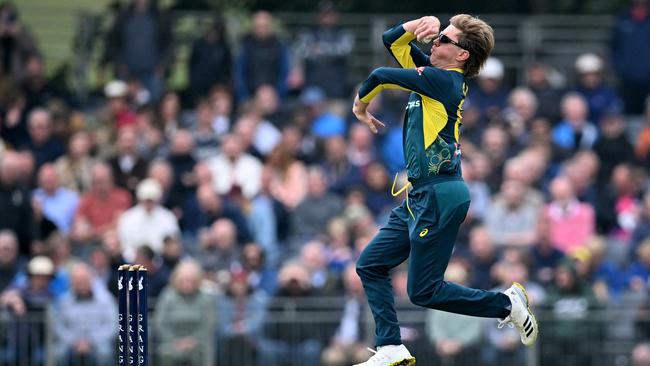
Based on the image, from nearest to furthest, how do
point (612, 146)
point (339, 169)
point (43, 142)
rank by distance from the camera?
1. point (339, 169)
2. point (43, 142)
3. point (612, 146)

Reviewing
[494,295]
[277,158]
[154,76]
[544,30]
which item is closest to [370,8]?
[544,30]

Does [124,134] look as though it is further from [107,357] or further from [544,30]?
[544,30]

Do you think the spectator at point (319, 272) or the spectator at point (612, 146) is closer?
the spectator at point (319, 272)

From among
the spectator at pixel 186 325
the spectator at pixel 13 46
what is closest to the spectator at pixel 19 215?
the spectator at pixel 186 325

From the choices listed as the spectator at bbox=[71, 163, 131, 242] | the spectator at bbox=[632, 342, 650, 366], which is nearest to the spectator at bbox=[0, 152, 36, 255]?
the spectator at bbox=[71, 163, 131, 242]

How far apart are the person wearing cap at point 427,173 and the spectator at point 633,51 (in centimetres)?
1060

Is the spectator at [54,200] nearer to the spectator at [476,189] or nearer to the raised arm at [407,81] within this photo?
the spectator at [476,189]

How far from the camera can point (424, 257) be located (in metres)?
10.6

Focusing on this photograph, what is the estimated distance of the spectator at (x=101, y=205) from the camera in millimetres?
17969

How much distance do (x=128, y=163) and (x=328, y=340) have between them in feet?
12.6

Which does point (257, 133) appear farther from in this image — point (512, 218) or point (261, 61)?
point (512, 218)

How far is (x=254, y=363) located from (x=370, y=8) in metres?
9.67

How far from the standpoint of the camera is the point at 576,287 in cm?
1655

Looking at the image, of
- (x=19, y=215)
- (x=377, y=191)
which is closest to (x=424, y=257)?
(x=377, y=191)
